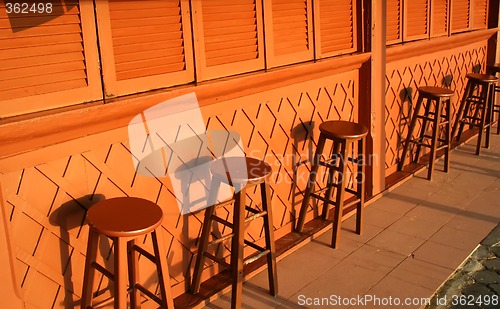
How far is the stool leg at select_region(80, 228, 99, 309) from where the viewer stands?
7.98ft

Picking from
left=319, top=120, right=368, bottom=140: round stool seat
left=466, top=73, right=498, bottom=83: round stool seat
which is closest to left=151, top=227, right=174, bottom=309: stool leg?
left=319, top=120, right=368, bottom=140: round stool seat

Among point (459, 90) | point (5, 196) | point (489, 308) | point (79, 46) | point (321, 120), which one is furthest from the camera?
point (459, 90)

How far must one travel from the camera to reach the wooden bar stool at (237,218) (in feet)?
9.38

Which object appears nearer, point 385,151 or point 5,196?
point 5,196

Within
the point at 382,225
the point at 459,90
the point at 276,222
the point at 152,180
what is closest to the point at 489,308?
the point at 382,225

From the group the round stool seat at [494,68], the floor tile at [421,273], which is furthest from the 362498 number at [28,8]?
the round stool seat at [494,68]

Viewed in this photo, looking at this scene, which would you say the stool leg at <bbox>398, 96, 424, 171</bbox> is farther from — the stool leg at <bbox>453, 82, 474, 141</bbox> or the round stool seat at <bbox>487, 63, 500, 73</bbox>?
the round stool seat at <bbox>487, 63, 500, 73</bbox>

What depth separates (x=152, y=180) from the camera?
2.86 m

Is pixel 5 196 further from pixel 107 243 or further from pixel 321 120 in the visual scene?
pixel 321 120

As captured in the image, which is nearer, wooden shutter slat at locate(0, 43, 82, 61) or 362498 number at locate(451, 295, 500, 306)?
wooden shutter slat at locate(0, 43, 82, 61)

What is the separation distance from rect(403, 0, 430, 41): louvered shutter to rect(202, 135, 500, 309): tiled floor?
134 centimetres

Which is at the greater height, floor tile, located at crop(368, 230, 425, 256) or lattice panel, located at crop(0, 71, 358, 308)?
lattice panel, located at crop(0, 71, 358, 308)

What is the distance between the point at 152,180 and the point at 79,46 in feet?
2.59

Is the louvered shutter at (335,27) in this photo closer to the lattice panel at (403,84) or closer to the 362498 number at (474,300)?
the lattice panel at (403,84)
